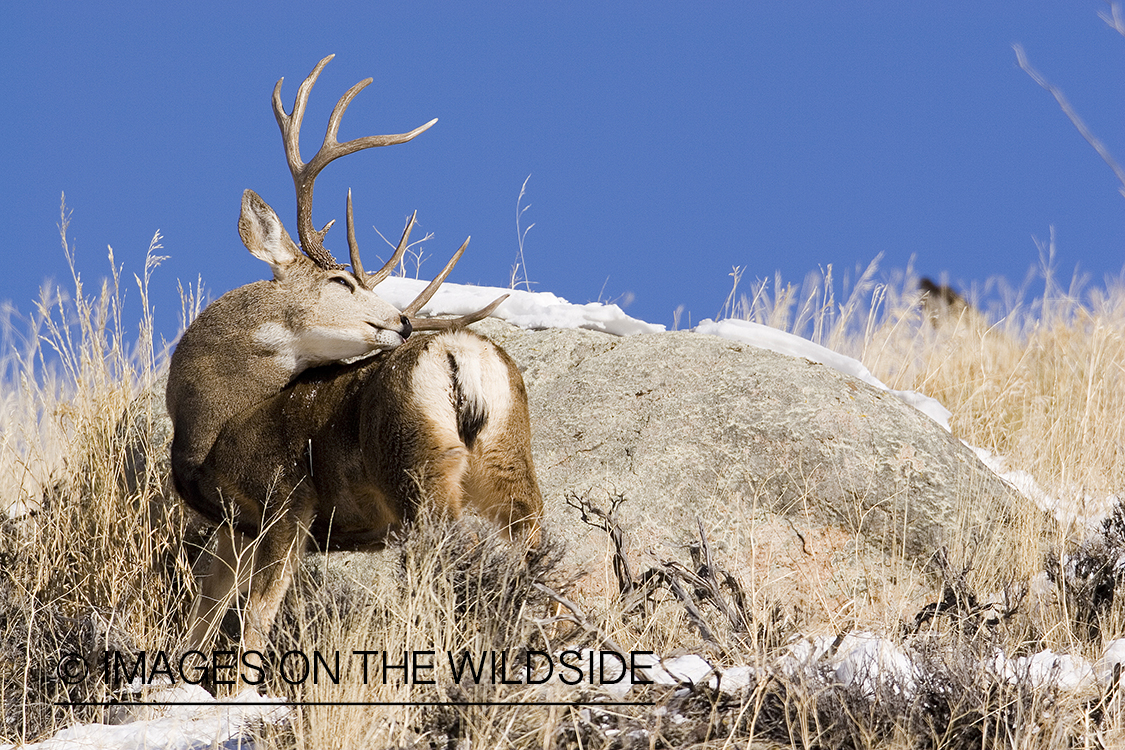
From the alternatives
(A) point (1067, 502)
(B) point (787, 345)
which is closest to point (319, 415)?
(B) point (787, 345)

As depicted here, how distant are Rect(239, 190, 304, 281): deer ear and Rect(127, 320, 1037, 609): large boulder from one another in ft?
5.28

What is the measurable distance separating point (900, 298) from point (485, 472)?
7737 mm

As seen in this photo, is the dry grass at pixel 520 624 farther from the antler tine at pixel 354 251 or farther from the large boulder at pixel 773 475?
the antler tine at pixel 354 251

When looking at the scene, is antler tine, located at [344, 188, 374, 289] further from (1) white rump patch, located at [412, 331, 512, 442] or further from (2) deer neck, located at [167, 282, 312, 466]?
(1) white rump patch, located at [412, 331, 512, 442]

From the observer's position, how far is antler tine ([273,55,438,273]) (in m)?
5.15

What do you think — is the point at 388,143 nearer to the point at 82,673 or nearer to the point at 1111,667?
the point at 82,673

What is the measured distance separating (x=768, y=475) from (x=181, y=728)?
3009mm

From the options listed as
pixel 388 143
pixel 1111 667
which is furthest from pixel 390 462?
pixel 1111 667

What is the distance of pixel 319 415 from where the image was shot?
4582 millimetres
